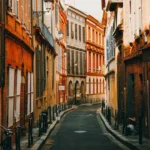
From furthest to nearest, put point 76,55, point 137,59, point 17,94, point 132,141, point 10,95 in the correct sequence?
point 76,55 < point 137,59 < point 17,94 < point 132,141 < point 10,95

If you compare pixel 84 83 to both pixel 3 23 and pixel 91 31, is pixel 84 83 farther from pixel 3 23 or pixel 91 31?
pixel 3 23

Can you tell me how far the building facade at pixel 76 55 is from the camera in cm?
6111

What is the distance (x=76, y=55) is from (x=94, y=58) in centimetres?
935

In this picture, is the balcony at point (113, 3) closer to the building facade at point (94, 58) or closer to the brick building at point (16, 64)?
the brick building at point (16, 64)

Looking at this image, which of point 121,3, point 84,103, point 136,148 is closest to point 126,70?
point 121,3

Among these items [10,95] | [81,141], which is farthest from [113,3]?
[10,95]

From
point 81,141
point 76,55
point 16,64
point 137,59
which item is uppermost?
point 76,55

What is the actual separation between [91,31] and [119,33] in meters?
44.1

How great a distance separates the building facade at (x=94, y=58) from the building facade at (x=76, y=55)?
6.16 feet

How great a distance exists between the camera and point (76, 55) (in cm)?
6419

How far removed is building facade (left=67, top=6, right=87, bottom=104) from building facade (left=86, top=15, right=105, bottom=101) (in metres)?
1.88

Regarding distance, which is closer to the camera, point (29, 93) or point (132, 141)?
point (132, 141)

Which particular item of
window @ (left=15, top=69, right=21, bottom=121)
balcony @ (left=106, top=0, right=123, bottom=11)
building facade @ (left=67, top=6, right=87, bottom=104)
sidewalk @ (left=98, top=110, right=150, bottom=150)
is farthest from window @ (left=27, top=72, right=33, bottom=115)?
building facade @ (left=67, top=6, right=87, bottom=104)

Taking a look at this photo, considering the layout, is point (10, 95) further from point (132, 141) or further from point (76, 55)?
point (76, 55)
